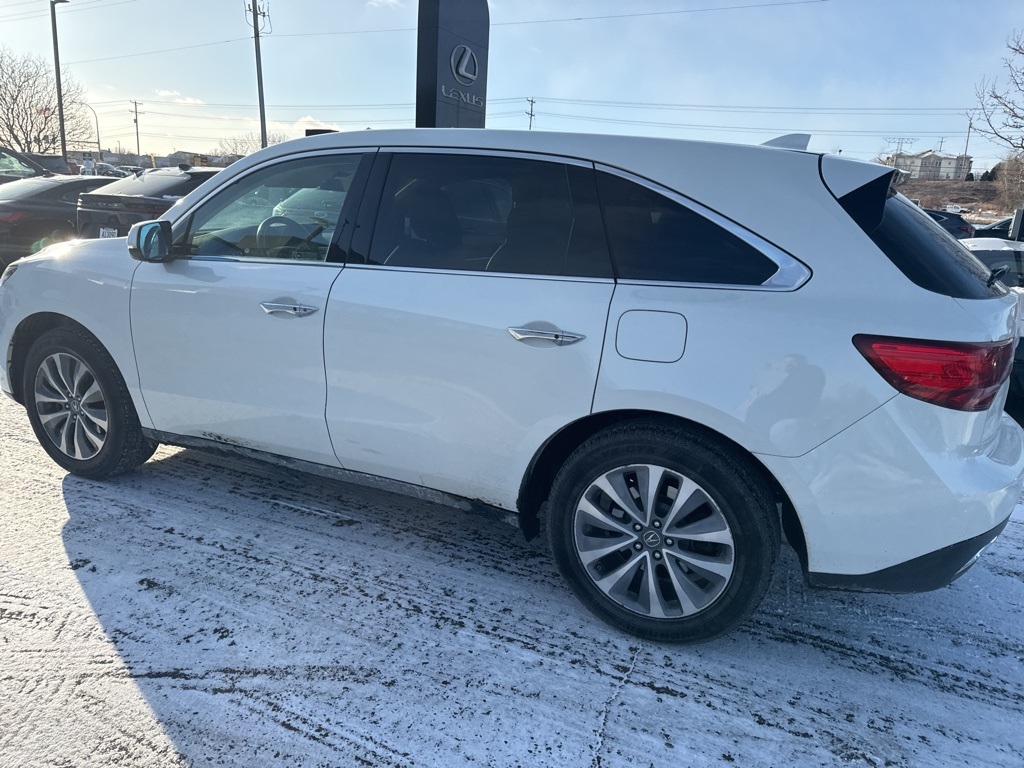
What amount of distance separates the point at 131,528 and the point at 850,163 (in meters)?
3.49

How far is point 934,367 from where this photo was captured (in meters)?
2.10

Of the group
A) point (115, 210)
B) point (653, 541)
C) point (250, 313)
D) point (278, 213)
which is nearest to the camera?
point (653, 541)

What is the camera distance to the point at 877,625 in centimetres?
284

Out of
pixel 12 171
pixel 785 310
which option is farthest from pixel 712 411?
pixel 12 171

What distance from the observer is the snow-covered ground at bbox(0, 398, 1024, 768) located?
2145mm

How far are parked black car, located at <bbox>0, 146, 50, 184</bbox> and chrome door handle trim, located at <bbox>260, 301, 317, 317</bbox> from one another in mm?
13648

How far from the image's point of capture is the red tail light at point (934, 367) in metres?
2.10

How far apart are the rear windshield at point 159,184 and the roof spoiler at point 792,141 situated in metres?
8.73

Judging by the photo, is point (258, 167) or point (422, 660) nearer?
point (422, 660)

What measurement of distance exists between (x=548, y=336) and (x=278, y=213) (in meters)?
1.59

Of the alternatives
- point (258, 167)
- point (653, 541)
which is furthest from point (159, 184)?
point (653, 541)

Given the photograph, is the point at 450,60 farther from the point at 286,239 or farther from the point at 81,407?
the point at 81,407

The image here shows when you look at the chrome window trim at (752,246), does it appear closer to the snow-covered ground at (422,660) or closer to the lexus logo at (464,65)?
the snow-covered ground at (422,660)

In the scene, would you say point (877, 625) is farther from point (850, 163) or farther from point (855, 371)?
point (850, 163)
